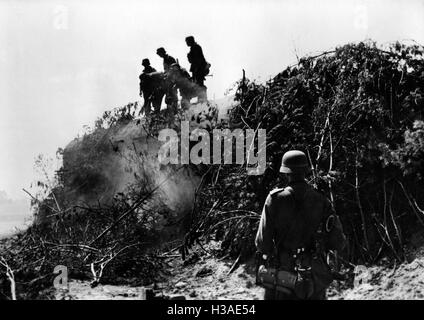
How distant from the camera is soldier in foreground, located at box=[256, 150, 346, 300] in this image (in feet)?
11.9

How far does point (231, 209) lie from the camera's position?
22.7 feet

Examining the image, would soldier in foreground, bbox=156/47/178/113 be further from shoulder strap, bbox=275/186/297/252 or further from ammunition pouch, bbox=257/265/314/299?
ammunition pouch, bbox=257/265/314/299

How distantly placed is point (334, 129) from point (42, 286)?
167 inches

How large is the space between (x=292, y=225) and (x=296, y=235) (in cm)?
9

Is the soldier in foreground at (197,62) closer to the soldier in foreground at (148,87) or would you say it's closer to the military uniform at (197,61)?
the military uniform at (197,61)

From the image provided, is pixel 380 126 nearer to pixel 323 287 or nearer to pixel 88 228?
pixel 323 287

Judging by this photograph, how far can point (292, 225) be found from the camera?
3660 mm

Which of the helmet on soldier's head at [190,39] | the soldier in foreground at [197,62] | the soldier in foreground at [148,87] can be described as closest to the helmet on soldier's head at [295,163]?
the soldier in foreground at [197,62]

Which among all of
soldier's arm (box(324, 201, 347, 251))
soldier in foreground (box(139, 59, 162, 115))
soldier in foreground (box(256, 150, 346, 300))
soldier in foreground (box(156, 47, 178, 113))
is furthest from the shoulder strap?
soldier in foreground (box(139, 59, 162, 115))

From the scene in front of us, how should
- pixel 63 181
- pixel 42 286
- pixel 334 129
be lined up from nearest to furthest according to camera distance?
pixel 42 286 → pixel 334 129 → pixel 63 181

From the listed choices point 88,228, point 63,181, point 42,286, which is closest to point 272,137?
point 88,228

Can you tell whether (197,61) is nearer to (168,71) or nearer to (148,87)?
(168,71)

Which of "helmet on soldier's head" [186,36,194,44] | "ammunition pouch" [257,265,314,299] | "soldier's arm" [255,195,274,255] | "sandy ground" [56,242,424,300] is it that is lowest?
"sandy ground" [56,242,424,300]

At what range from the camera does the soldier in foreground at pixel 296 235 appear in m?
3.62
